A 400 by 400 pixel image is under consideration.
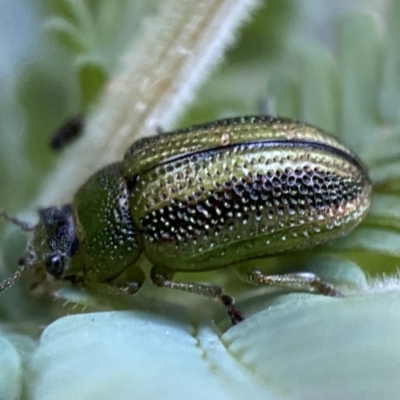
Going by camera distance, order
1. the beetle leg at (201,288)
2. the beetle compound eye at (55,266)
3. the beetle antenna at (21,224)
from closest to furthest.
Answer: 1. the beetle leg at (201,288)
2. the beetle compound eye at (55,266)
3. the beetle antenna at (21,224)

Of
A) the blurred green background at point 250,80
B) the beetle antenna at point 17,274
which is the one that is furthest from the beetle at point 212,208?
the blurred green background at point 250,80

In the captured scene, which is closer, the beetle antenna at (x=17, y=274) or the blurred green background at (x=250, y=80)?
the beetle antenna at (x=17, y=274)

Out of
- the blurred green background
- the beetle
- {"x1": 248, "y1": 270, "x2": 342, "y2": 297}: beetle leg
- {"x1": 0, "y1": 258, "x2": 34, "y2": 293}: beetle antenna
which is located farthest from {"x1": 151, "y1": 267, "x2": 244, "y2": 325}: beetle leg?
{"x1": 0, "y1": 258, "x2": 34, "y2": 293}: beetle antenna

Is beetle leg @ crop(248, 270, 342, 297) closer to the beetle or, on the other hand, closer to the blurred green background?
the beetle

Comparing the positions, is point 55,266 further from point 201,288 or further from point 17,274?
point 201,288

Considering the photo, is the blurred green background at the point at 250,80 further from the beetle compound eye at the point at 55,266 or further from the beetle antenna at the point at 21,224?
the beetle compound eye at the point at 55,266

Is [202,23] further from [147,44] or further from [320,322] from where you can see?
[320,322]

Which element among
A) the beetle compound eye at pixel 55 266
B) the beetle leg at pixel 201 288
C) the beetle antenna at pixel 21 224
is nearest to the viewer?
the beetle leg at pixel 201 288
